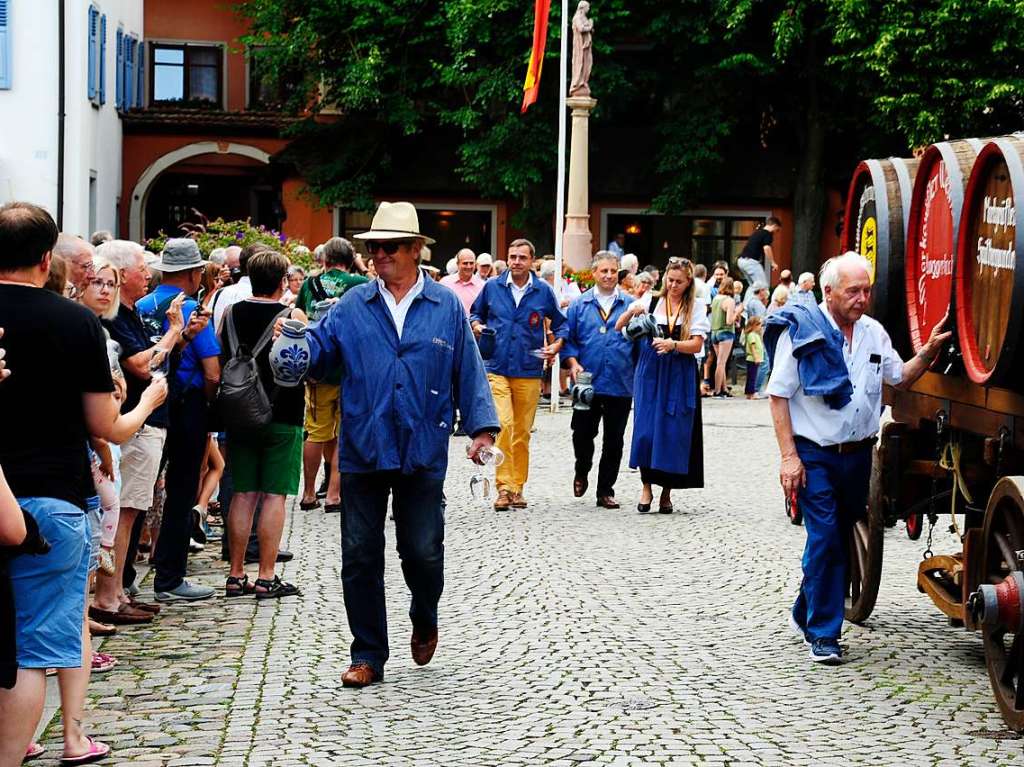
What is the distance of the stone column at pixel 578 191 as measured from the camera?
93.4 feet

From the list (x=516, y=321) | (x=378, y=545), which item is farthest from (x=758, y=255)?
(x=378, y=545)

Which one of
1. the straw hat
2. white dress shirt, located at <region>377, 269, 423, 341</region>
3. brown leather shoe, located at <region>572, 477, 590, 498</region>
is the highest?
the straw hat

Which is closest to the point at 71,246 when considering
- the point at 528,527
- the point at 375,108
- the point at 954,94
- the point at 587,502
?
the point at 528,527

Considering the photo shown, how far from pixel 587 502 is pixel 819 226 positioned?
24715 mm

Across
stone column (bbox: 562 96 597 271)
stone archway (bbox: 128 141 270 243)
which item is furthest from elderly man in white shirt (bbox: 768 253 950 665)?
stone archway (bbox: 128 141 270 243)

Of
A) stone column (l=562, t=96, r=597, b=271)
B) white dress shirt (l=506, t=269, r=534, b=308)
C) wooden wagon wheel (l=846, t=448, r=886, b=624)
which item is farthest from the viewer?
stone column (l=562, t=96, r=597, b=271)

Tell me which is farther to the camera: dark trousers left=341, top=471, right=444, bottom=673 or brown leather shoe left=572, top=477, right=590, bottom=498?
brown leather shoe left=572, top=477, right=590, bottom=498

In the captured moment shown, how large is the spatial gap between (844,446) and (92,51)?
89.2 ft

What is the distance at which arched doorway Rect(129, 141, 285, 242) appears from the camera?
134ft

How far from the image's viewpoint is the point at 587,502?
44.9 feet

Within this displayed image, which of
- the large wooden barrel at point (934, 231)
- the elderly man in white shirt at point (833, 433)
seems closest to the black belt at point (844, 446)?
the elderly man in white shirt at point (833, 433)

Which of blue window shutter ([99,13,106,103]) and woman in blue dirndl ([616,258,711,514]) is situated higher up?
blue window shutter ([99,13,106,103])

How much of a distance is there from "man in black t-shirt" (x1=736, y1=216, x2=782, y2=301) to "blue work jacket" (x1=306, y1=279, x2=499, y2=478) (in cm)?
2160

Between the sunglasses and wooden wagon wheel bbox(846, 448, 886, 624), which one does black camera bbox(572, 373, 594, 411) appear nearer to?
wooden wagon wheel bbox(846, 448, 886, 624)
